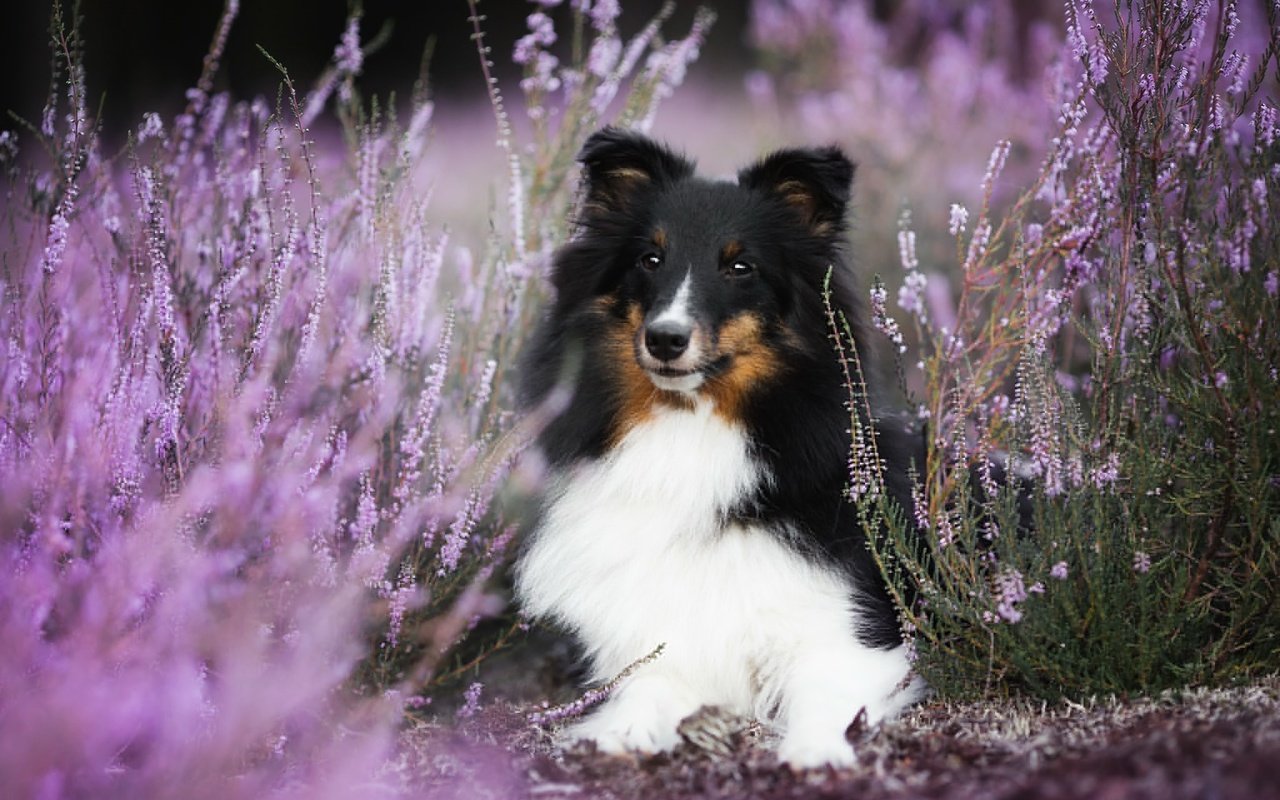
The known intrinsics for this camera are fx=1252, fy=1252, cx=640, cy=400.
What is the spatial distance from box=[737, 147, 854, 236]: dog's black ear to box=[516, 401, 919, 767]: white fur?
29.6 inches

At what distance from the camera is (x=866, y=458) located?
3412mm

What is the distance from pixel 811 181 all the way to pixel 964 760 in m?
1.82

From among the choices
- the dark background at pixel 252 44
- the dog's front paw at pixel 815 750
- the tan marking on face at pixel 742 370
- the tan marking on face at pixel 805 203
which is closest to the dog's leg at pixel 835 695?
the dog's front paw at pixel 815 750

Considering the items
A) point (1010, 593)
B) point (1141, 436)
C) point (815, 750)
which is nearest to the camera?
point (815, 750)

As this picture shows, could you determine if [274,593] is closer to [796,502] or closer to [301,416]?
[301,416]

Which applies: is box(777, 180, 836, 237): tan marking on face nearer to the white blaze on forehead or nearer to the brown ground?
the white blaze on forehead

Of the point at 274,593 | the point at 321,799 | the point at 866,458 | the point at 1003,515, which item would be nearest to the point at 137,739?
the point at 274,593

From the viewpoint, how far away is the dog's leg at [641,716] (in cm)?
332

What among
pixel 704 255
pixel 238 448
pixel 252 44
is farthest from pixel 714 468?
pixel 252 44

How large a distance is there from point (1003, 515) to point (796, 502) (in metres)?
0.64

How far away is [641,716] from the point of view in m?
3.40

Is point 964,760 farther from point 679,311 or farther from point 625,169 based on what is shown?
point 625,169

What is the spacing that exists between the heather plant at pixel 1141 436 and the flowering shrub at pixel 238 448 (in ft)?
4.64

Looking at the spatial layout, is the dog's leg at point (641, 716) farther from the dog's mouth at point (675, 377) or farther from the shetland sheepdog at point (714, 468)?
the dog's mouth at point (675, 377)
